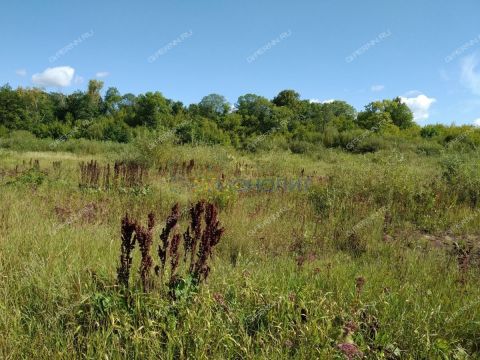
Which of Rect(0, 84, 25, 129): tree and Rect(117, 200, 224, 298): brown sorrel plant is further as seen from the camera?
Rect(0, 84, 25, 129): tree

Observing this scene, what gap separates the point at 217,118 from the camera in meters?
53.4

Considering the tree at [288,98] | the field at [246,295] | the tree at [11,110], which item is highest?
the tree at [288,98]

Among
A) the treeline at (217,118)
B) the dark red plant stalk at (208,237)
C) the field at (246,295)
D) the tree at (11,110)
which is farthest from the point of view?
the tree at (11,110)

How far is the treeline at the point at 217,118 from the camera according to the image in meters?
38.4

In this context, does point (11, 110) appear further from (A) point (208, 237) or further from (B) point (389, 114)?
(A) point (208, 237)

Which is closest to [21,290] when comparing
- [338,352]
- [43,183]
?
[338,352]

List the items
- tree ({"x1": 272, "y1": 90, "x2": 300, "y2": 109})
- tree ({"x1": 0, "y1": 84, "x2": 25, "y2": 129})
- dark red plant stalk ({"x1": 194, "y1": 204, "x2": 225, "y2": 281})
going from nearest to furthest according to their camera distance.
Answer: dark red plant stalk ({"x1": 194, "y1": 204, "x2": 225, "y2": 281})
tree ({"x1": 0, "y1": 84, "x2": 25, "y2": 129})
tree ({"x1": 272, "y1": 90, "x2": 300, "y2": 109})

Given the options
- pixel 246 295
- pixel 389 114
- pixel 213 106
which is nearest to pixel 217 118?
pixel 213 106

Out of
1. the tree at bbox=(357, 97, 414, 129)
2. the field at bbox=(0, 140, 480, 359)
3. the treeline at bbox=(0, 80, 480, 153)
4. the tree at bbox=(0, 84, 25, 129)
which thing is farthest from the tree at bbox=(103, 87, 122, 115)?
the field at bbox=(0, 140, 480, 359)

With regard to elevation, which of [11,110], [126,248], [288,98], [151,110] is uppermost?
[288,98]

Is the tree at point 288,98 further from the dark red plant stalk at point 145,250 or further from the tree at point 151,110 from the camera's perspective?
the dark red plant stalk at point 145,250

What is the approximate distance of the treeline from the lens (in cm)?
3841

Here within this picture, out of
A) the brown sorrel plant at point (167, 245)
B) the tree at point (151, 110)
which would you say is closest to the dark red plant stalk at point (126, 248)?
the brown sorrel plant at point (167, 245)

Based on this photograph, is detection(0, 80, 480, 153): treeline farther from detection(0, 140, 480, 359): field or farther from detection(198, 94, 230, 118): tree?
detection(0, 140, 480, 359): field
